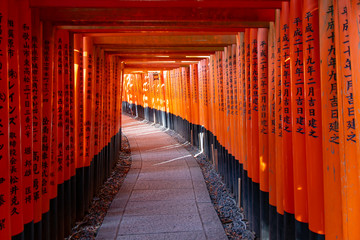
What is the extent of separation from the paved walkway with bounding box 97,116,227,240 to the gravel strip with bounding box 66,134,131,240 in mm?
139

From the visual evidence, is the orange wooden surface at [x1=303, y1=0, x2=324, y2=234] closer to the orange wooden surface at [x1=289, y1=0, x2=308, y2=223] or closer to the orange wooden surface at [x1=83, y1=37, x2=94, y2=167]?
the orange wooden surface at [x1=289, y1=0, x2=308, y2=223]

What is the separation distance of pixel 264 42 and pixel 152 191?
3.88m

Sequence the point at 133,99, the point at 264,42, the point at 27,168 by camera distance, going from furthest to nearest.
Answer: the point at 133,99, the point at 264,42, the point at 27,168

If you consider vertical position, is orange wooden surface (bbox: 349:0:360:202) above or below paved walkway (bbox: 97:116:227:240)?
above

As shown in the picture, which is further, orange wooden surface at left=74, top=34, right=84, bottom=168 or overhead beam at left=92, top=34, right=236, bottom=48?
overhead beam at left=92, top=34, right=236, bottom=48

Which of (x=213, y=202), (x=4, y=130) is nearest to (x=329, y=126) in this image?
(x=4, y=130)

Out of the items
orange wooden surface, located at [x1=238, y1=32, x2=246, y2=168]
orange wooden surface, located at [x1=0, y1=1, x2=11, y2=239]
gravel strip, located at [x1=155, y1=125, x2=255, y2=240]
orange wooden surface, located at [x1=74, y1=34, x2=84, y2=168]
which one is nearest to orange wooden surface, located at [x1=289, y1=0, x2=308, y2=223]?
gravel strip, located at [x1=155, y1=125, x2=255, y2=240]

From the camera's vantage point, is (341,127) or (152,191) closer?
(341,127)

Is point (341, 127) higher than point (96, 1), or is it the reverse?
point (96, 1)

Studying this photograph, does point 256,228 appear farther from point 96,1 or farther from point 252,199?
point 96,1

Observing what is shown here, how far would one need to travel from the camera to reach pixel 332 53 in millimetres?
2264

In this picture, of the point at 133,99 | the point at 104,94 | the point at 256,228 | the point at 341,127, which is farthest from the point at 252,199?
the point at 133,99

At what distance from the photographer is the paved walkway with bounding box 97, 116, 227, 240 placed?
14.6 feet

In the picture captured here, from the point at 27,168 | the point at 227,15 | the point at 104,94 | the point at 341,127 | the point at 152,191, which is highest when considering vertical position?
the point at 227,15
